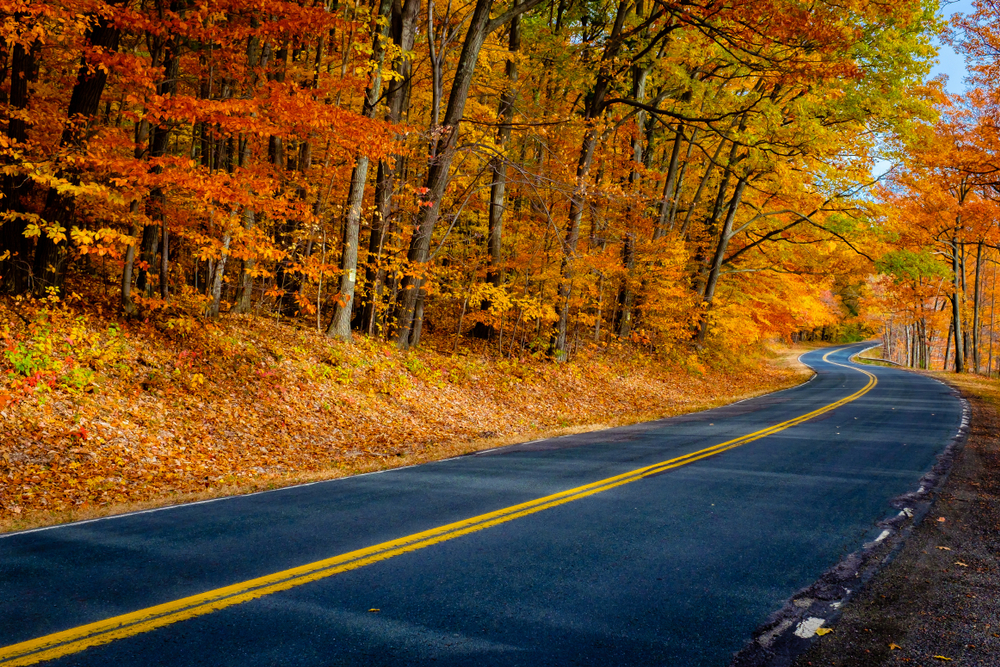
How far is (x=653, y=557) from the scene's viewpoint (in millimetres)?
5355

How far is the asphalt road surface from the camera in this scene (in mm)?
3662

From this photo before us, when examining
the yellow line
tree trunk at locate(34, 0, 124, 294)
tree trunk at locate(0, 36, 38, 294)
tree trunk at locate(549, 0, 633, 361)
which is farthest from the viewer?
tree trunk at locate(549, 0, 633, 361)

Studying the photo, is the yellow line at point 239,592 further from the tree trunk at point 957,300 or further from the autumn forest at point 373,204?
the tree trunk at point 957,300

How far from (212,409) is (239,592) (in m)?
7.11

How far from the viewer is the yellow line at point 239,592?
11.6ft

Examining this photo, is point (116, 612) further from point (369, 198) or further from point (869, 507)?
point (369, 198)

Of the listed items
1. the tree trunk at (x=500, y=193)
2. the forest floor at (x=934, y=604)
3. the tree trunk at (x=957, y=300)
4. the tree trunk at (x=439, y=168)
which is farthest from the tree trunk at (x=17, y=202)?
the tree trunk at (x=957, y=300)

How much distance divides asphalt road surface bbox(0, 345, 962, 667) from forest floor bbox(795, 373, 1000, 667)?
1.47ft

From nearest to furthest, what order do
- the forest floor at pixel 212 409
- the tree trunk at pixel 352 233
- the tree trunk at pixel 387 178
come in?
the forest floor at pixel 212 409
the tree trunk at pixel 352 233
the tree trunk at pixel 387 178

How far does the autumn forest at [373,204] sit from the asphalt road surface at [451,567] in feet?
8.45

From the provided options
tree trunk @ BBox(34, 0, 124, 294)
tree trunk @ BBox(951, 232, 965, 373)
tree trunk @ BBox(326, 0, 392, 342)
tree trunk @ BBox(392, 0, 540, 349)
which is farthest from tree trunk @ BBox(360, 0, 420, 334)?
tree trunk @ BBox(951, 232, 965, 373)

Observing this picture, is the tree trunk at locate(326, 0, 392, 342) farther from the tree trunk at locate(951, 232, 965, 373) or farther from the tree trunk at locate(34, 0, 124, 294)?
the tree trunk at locate(951, 232, 965, 373)

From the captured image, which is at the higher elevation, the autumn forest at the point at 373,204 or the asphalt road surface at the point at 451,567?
the autumn forest at the point at 373,204

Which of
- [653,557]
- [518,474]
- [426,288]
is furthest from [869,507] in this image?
[426,288]
